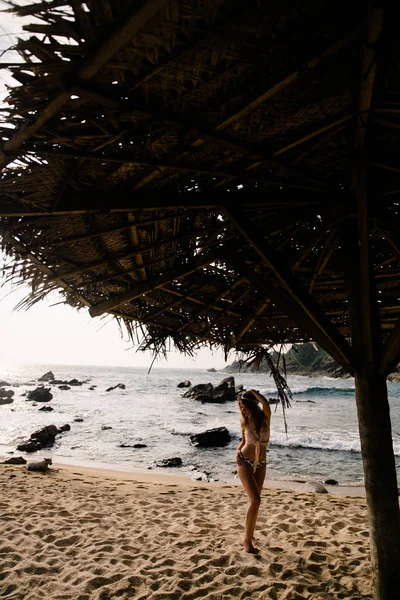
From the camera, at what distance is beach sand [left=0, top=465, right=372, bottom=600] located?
2.79 m

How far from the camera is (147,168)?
1.83 m

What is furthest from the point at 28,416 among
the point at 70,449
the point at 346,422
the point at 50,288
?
the point at 50,288

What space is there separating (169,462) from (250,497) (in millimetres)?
7894

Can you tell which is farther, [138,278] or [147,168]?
[138,278]

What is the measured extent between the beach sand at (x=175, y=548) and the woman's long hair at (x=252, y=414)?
1121mm

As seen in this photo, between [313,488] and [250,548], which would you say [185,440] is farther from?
[250,548]

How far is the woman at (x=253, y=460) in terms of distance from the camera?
329 centimetres

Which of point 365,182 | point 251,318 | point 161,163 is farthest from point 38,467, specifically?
point 365,182

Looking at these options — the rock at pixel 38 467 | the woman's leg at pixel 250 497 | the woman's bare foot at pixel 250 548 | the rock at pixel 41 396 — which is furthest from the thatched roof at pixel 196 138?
the rock at pixel 41 396

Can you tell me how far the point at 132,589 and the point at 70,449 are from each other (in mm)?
10699

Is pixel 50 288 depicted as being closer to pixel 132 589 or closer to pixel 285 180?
pixel 285 180

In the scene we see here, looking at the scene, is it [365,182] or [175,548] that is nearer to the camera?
[365,182]

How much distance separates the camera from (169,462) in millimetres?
10500

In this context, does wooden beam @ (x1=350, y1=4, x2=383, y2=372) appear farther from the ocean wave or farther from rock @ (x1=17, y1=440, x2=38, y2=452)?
the ocean wave
